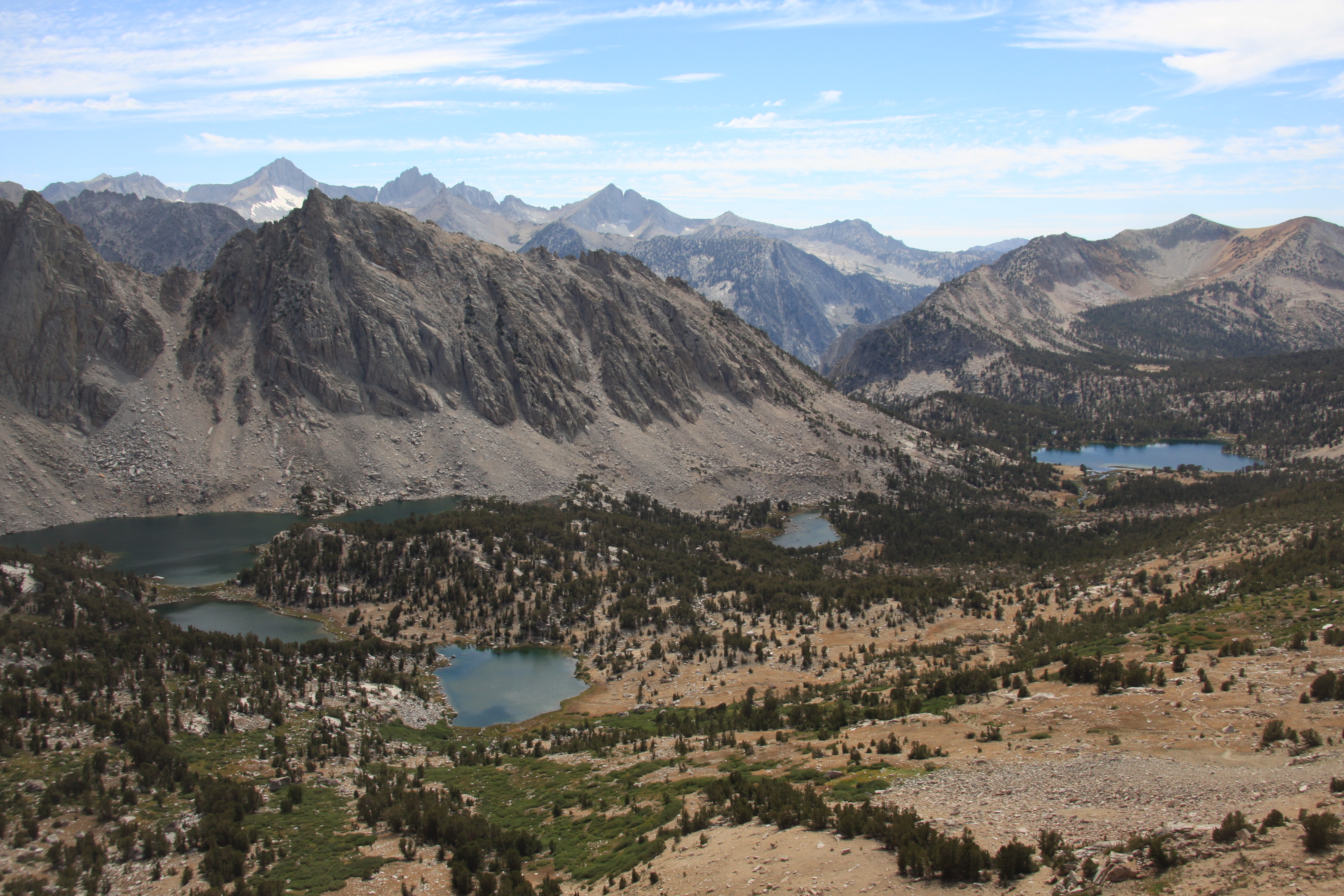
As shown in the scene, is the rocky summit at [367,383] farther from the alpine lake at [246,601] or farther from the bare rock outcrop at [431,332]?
the alpine lake at [246,601]

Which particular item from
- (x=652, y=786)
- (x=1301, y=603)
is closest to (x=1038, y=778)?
(x=652, y=786)

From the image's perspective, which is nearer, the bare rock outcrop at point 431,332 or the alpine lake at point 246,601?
the alpine lake at point 246,601

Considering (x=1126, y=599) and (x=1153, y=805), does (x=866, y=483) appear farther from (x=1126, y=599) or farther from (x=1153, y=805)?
(x=1153, y=805)

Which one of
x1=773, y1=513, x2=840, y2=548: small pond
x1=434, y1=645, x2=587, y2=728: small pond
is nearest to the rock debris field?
x1=434, y1=645, x2=587, y2=728: small pond

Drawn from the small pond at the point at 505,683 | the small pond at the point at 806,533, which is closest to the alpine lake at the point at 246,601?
the small pond at the point at 505,683

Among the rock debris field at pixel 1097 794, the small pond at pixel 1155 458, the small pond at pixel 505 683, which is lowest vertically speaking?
the small pond at pixel 505 683
